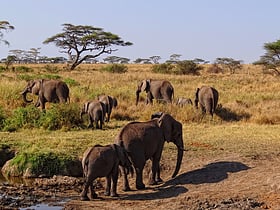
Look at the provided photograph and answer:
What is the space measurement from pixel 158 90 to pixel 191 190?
12.2 metres

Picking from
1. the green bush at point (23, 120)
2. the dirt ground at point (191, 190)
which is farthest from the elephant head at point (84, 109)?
the dirt ground at point (191, 190)

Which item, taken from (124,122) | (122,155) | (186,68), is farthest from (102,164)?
(186,68)

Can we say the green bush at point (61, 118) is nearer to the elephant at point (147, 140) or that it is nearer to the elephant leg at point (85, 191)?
the elephant at point (147, 140)

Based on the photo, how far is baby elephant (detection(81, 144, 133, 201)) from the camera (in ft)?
31.5

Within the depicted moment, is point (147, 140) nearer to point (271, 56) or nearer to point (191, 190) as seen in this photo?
point (191, 190)

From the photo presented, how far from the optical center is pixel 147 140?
1063cm

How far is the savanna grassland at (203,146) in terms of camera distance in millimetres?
9312

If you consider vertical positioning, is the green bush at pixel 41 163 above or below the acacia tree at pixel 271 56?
below

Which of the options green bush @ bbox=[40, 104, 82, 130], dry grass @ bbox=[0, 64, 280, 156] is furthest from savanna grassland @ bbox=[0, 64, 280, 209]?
green bush @ bbox=[40, 104, 82, 130]

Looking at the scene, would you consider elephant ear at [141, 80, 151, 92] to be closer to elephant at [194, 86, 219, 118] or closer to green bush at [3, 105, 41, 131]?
elephant at [194, 86, 219, 118]

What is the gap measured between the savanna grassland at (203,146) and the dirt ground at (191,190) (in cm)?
2

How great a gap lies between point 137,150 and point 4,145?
4.96 meters

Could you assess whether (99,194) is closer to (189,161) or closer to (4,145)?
(189,161)

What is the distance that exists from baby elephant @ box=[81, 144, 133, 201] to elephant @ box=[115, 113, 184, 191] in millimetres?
324
